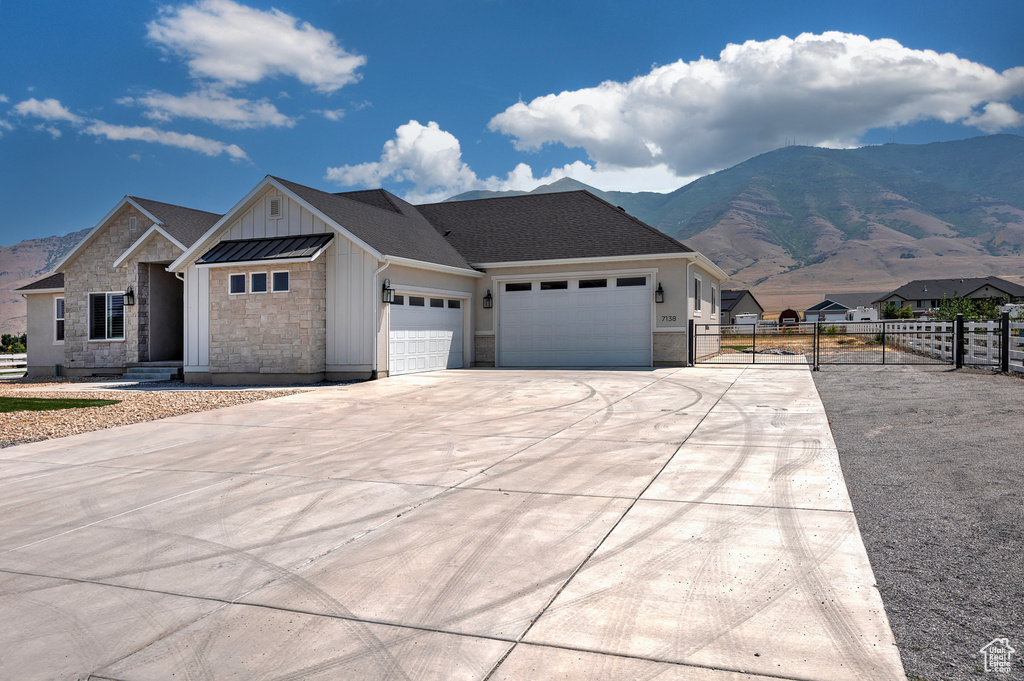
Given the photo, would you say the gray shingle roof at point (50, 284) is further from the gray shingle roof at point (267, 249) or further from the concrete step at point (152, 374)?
the gray shingle roof at point (267, 249)

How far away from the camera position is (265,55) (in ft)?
80.4

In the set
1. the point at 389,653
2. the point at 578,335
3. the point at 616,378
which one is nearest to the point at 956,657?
the point at 389,653

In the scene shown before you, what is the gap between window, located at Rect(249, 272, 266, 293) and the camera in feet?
56.7

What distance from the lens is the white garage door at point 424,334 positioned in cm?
1770

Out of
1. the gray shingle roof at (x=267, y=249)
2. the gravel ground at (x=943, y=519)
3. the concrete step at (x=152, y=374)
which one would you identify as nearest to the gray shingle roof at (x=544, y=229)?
the gray shingle roof at (x=267, y=249)

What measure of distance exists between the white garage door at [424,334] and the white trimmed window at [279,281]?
293 centimetres

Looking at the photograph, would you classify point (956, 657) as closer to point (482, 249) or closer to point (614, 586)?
point (614, 586)

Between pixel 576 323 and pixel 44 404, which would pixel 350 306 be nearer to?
pixel 44 404

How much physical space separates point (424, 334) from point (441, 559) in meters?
15.3

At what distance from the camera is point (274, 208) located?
18.1 meters

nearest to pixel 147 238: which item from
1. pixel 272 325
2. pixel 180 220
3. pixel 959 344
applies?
pixel 180 220

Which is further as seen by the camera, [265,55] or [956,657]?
[265,55]

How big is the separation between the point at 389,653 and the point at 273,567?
5.04 feet

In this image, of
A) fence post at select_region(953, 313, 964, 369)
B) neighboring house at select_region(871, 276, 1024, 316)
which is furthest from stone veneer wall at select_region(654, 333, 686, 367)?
neighboring house at select_region(871, 276, 1024, 316)
